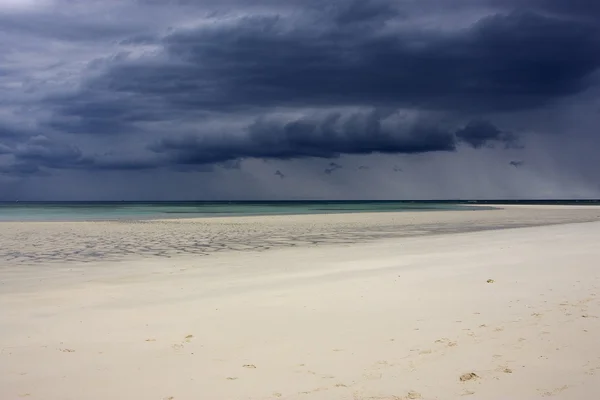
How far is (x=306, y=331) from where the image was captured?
8773 millimetres

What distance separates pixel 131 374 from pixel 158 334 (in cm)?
196

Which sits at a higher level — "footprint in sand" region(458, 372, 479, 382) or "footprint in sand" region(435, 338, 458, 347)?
"footprint in sand" region(435, 338, 458, 347)

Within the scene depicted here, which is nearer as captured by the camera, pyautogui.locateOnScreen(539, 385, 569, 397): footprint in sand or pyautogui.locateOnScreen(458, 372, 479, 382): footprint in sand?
pyautogui.locateOnScreen(539, 385, 569, 397): footprint in sand

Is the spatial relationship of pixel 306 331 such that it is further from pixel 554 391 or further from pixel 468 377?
pixel 554 391

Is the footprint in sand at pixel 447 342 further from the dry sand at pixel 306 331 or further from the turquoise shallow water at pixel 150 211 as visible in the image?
the turquoise shallow water at pixel 150 211

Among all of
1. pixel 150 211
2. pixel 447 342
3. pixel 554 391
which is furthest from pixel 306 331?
pixel 150 211

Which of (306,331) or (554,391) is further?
(306,331)

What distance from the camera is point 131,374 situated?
22.5 ft

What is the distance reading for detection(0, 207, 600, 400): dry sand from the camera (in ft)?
20.9

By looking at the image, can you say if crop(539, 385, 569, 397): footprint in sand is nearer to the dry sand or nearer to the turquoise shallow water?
the dry sand

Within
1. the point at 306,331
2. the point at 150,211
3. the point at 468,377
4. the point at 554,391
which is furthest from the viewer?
the point at 150,211

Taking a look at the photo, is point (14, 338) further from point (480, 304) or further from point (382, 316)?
point (480, 304)

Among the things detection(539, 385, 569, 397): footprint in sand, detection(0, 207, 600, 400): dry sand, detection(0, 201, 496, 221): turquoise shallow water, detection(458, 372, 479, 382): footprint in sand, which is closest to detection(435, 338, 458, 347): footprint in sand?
detection(0, 207, 600, 400): dry sand

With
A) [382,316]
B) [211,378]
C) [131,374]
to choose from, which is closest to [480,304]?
[382,316]
